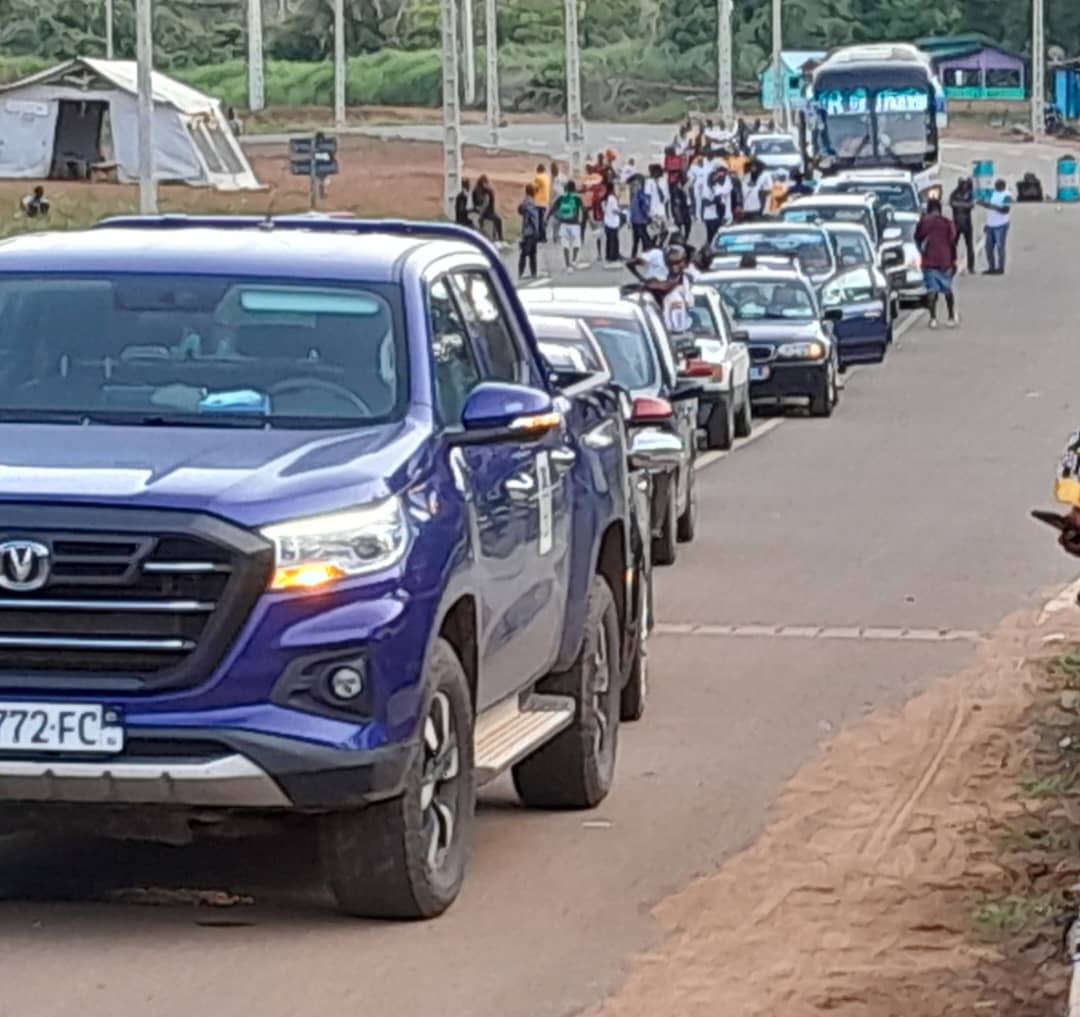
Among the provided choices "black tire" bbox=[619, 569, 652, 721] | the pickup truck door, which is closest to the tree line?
"black tire" bbox=[619, 569, 652, 721]

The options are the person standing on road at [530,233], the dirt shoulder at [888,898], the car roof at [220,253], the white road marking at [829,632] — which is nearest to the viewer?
the dirt shoulder at [888,898]

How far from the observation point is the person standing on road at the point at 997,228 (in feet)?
178

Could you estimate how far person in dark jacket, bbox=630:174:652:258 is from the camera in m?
55.1

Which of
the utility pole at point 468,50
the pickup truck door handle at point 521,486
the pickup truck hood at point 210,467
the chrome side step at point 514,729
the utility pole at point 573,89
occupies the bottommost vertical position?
the chrome side step at point 514,729

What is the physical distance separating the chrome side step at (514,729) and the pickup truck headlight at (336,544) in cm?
103

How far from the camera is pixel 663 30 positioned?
450ft

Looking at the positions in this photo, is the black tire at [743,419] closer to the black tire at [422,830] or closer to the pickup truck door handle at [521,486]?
the pickup truck door handle at [521,486]

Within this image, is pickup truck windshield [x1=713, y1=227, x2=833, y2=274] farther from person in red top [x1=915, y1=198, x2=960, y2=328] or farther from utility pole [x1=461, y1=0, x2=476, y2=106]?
utility pole [x1=461, y1=0, x2=476, y2=106]

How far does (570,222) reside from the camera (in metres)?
55.9

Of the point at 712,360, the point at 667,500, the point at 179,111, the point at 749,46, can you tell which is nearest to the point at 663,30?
the point at 749,46

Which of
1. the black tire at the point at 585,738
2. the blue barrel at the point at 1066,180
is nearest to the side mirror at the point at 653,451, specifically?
the black tire at the point at 585,738

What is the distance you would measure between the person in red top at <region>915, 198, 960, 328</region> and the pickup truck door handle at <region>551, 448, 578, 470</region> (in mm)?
34151

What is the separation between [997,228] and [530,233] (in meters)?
9.03

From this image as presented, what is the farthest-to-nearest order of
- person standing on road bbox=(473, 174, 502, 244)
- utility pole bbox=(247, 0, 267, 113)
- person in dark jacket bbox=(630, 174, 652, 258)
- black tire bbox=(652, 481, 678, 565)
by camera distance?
utility pole bbox=(247, 0, 267, 113)
person in dark jacket bbox=(630, 174, 652, 258)
person standing on road bbox=(473, 174, 502, 244)
black tire bbox=(652, 481, 678, 565)
